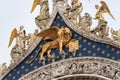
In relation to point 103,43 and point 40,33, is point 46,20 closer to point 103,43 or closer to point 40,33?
point 40,33

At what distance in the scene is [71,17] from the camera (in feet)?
40.0

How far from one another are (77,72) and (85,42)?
25.3 inches

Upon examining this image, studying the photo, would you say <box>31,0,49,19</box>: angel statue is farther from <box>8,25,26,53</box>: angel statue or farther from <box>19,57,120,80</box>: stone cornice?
<box>19,57,120,80</box>: stone cornice

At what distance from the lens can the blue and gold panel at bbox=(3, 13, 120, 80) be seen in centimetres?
1140

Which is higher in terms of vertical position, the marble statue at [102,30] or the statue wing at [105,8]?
the statue wing at [105,8]

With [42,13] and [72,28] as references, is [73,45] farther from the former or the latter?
[42,13]

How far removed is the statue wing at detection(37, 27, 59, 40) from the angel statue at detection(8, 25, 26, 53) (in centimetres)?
45

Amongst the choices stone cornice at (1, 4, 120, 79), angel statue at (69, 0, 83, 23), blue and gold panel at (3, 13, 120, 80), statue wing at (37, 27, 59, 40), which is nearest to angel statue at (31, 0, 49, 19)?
stone cornice at (1, 4, 120, 79)

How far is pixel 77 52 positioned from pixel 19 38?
4.68 ft

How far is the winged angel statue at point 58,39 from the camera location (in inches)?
466

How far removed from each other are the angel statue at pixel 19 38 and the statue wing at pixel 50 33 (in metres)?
0.45

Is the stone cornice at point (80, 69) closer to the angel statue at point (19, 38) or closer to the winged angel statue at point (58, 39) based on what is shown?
the winged angel statue at point (58, 39)

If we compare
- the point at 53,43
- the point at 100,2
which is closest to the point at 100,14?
the point at 100,2

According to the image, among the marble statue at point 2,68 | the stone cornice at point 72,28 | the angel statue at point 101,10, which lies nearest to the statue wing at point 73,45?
the stone cornice at point 72,28
